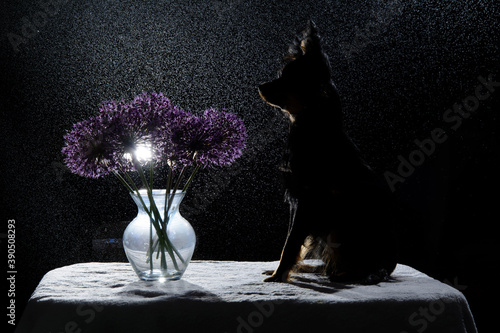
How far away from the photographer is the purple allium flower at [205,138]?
97 cm

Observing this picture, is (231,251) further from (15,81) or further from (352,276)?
(15,81)

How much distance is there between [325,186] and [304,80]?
0.24 m

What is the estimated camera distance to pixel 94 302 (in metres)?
0.78

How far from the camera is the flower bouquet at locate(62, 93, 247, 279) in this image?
3.11ft

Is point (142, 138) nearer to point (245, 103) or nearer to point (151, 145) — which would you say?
point (151, 145)

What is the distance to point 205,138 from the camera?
989 mm

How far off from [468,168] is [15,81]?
1.54m

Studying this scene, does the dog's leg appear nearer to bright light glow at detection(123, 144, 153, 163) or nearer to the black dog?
the black dog

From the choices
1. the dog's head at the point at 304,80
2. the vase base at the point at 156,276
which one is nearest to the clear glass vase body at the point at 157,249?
the vase base at the point at 156,276

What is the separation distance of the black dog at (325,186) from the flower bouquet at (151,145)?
0.18m

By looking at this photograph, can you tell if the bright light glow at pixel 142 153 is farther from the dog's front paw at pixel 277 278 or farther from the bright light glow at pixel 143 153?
the dog's front paw at pixel 277 278

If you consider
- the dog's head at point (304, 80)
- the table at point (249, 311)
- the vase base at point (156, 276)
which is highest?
the dog's head at point (304, 80)

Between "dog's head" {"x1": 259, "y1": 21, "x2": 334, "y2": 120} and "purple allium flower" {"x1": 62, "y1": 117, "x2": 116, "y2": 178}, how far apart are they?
0.35m

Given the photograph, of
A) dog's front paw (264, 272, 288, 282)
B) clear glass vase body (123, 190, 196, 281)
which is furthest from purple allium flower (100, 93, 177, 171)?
dog's front paw (264, 272, 288, 282)
